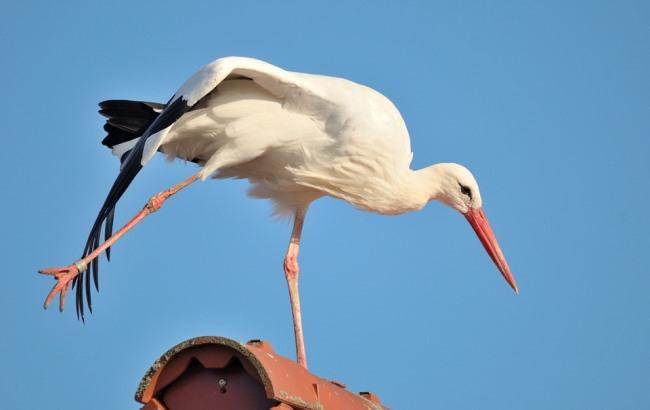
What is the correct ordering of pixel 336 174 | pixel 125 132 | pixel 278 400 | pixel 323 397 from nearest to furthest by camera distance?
pixel 278 400
pixel 323 397
pixel 336 174
pixel 125 132

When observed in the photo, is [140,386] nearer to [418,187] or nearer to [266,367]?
[266,367]

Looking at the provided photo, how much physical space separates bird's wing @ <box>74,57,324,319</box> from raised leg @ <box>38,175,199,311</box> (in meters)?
0.15

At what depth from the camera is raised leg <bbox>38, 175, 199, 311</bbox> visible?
646cm

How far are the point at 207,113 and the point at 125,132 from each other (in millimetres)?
894

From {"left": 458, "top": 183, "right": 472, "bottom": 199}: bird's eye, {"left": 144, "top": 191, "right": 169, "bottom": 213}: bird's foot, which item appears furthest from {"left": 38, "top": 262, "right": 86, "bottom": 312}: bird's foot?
{"left": 458, "top": 183, "right": 472, "bottom": 199}: bird's eye

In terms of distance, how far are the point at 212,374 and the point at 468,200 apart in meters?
4.47

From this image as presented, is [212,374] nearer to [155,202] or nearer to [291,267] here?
[155,202]

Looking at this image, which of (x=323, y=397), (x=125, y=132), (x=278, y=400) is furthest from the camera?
(x=125, y=132)

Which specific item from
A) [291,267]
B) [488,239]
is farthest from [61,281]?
[488,239]

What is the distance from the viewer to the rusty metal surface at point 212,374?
12.9 feet

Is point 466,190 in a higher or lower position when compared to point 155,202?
higher

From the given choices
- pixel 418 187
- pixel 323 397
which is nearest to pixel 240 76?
pixel 418 187

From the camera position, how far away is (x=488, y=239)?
8.38 meters

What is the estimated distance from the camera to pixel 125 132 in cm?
819
